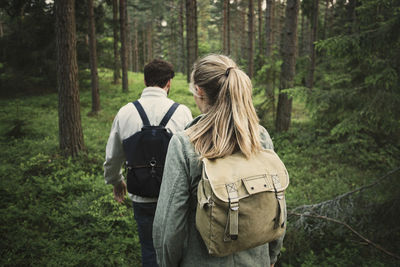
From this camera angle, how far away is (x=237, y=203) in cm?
135

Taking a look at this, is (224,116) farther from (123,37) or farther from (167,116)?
(123,37)

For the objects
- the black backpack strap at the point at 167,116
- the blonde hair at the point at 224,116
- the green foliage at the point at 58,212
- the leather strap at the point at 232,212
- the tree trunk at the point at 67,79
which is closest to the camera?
the leather strap at the point at 232,212

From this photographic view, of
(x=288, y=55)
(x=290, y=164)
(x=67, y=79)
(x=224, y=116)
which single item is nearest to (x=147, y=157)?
(x=224, y=116)

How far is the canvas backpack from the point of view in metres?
1.36

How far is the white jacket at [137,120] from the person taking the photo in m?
2.70

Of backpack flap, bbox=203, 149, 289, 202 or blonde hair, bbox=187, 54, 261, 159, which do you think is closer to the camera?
backpack flap, bbox=203, 149, 289, 202

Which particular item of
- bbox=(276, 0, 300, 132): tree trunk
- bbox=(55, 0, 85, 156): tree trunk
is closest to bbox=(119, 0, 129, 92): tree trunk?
bbox=(55, 0, 85, 156): tree trunk

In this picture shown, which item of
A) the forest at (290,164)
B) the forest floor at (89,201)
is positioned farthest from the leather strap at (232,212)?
the forest at (290,164)

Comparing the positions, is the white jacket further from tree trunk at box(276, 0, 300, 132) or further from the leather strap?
tree trunk at box(276, 0, 300, 132)

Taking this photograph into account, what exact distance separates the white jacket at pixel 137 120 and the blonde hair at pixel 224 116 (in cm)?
115

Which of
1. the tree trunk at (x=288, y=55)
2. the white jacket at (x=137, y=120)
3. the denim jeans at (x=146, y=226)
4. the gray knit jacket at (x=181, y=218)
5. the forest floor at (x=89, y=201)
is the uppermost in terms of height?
the tree trunk at (x=288, y=55)

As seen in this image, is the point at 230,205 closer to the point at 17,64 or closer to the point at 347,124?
the point at 347,124

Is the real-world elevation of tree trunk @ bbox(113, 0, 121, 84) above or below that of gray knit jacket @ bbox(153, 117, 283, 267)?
above

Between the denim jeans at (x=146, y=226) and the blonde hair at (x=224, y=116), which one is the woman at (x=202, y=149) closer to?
the blonde hair at (x=224, y=116)
